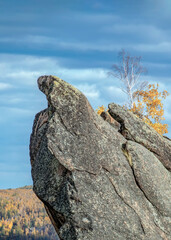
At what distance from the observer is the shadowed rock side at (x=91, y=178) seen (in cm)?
1658

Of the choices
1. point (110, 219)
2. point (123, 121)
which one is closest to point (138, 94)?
point (123, 121)

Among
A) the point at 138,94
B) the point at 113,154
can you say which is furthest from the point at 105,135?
the point at 138,94

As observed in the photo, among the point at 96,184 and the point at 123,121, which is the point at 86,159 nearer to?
the point at 96,184

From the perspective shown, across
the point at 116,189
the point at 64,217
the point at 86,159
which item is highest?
the point at 86,159

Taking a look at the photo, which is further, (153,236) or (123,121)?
(123,121)

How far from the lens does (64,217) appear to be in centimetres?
1667

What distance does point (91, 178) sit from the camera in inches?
685

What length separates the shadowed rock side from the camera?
16.6 m

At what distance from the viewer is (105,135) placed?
19.6 m

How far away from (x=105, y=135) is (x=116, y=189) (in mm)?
3365

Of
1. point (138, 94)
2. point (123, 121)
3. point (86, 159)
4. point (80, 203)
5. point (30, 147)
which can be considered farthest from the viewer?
point (138, 94)

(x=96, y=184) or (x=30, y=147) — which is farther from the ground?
(x=30, y=147)

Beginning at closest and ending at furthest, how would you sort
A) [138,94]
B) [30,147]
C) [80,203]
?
[80,203], [30,147], [138,94]

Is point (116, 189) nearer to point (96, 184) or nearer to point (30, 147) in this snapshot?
point (96, 184)
